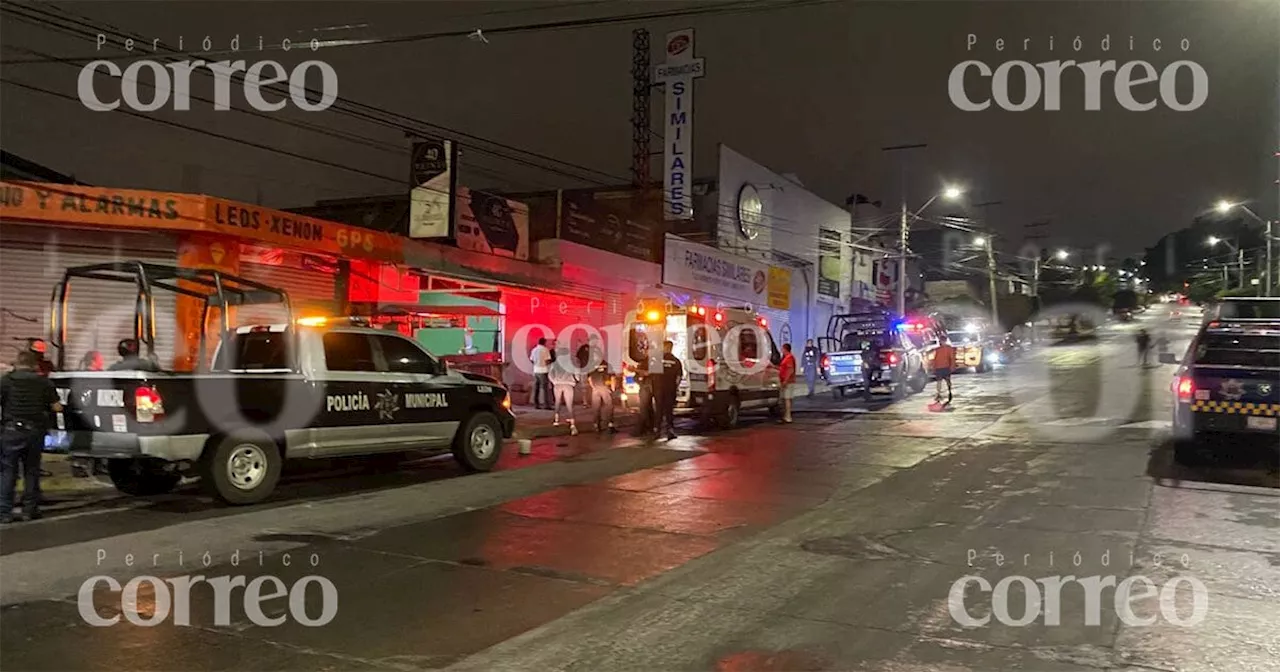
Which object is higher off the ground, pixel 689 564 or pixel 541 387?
pixel 541 387

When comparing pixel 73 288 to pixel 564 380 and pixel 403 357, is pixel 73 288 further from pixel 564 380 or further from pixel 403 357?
pixel 564 380

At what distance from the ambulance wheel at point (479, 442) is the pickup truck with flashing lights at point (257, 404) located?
2cm

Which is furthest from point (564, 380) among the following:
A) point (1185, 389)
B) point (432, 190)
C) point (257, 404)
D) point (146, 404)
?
point (1185, 389)

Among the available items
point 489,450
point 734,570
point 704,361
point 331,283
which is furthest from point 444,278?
point 734,570

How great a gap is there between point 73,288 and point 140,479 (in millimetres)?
6405

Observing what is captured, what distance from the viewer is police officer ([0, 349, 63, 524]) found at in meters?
8.64

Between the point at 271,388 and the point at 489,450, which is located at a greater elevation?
the point at 271,388

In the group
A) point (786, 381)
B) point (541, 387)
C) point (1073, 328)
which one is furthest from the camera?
point (1073, 328)

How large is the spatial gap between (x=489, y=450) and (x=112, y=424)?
188 inches

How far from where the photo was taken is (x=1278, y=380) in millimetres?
10891

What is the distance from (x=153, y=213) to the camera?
47.3 feet

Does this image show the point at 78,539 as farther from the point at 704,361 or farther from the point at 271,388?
the point at 704,361

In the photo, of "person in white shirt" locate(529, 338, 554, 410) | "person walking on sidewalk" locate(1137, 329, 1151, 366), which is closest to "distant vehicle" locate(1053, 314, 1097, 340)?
"person walking on sidewalk" locate(1137, 329, 1151, 366)

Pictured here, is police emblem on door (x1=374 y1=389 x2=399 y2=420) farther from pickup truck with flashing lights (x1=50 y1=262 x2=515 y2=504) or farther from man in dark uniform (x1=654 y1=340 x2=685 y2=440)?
man in dark uniform (x1=654 y1=340 x2=685 y2=440)
